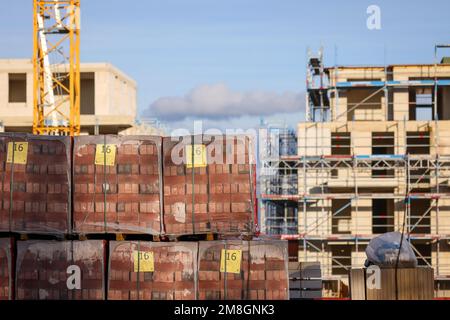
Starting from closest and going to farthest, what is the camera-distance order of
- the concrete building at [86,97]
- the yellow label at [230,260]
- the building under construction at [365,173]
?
the yellow label at [230,260] < the building under construction at [365,173] < the concrete building at [86,97]

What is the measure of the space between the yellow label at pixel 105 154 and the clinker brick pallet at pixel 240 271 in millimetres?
1737

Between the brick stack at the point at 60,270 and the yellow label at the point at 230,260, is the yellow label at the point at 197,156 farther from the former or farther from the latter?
the brick stack at the point at 60,270

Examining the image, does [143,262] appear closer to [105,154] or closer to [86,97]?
[105,154]

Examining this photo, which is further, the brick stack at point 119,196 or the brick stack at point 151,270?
the brick stack at point 119,196

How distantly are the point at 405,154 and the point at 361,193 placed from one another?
2448mm

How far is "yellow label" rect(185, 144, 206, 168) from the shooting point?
12.3 metres

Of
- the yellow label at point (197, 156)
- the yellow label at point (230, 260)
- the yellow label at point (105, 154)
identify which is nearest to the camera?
the yellow label at point (230, 260)

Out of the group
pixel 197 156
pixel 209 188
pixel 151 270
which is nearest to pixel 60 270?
pixel 151 270

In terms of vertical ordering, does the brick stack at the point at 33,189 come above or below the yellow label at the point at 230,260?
above

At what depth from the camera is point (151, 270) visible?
1219 centimetres

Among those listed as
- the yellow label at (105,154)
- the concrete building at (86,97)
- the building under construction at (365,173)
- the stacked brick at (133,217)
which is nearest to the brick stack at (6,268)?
the stacked brick at (133,217)

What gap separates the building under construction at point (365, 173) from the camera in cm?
3575

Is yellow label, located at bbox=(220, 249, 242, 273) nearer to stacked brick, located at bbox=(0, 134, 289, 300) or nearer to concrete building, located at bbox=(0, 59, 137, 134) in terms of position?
stacked brick, located at bbox=(0, 134, 289, 300)
